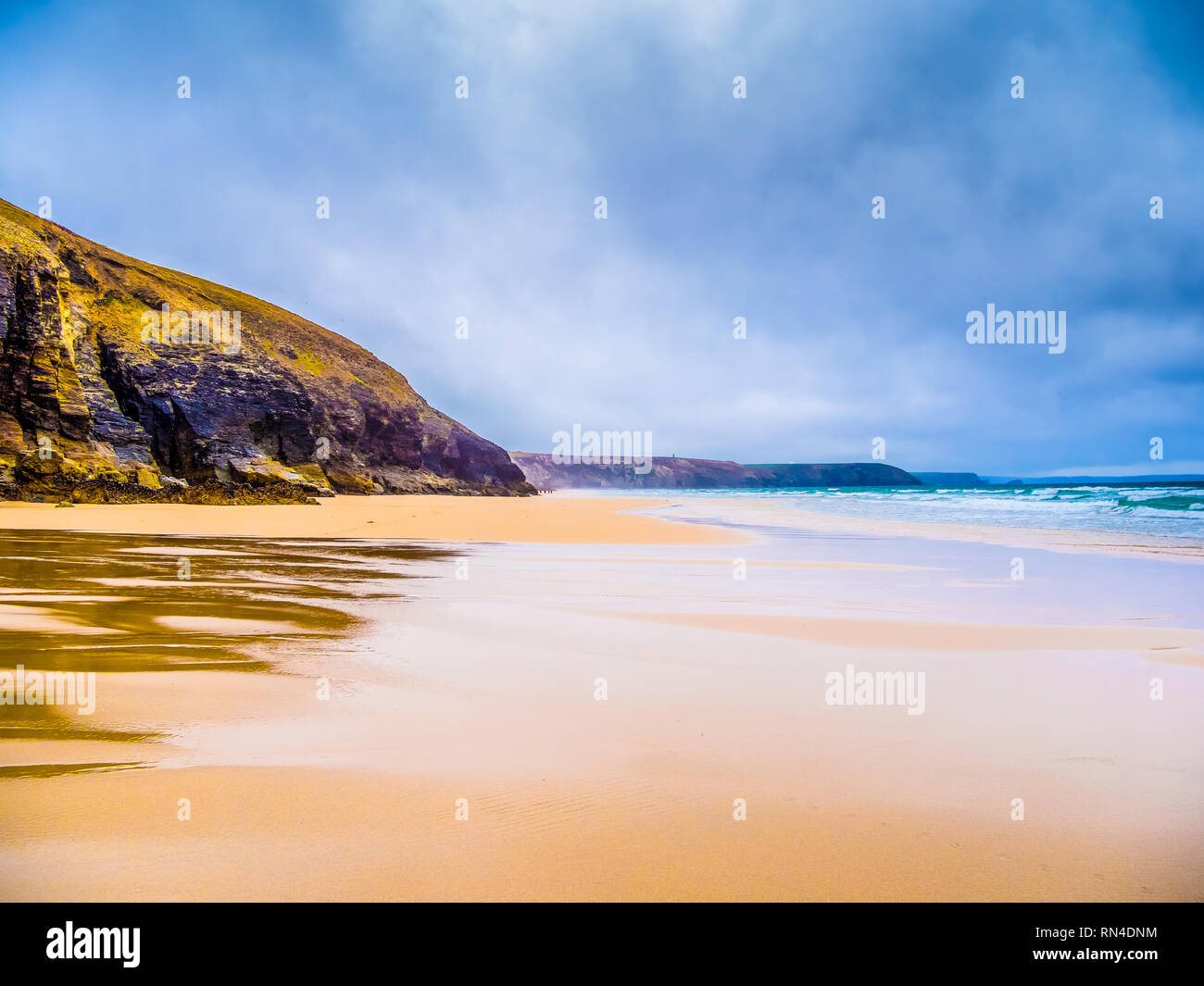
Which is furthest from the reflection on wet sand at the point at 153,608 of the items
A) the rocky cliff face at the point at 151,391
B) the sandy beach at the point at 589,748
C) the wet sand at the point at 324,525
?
the rocky cliff face at the point at 151,391

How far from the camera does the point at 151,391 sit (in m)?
31.1

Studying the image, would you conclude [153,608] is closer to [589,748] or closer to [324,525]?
[589,748]

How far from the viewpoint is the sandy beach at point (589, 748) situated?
223cm

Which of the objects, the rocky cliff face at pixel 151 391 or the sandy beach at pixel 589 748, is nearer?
the sandy beach at pixel 589 748

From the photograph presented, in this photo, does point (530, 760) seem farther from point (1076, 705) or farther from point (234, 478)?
point (234, 478)

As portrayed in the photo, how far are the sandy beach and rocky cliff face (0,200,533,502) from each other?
68.5 ft

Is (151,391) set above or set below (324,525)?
above

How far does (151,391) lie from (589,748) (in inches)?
1406

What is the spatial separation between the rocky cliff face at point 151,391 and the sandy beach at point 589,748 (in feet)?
68.5

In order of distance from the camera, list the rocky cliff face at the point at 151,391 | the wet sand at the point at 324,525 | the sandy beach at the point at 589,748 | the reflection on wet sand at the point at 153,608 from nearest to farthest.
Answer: the sandy beach at the point at 589,748, the reflection on wet sand at the point at 153,608, the wet sand at the point at 324,525, the rocky cliff face at the point at 151,391

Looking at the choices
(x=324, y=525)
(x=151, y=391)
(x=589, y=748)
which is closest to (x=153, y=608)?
(x=589, y=748)

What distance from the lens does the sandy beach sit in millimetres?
2232

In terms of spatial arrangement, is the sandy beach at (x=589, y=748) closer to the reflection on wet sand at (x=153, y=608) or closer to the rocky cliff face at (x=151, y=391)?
the reflection on wet sand at (x=153, y=608)

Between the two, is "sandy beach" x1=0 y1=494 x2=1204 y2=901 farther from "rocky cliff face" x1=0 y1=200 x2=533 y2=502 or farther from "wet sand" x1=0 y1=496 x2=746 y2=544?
"rocky cliff face" x1=0 y1=200 x2=533 y2=502
